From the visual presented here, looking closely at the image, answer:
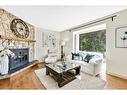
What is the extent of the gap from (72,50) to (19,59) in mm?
3015

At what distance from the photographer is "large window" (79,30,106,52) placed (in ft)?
14.9

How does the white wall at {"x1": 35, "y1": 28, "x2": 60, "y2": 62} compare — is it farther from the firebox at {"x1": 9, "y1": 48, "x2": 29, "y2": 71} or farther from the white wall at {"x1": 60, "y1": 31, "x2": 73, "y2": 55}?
the white wall at {"x1": 60, "y1": 31, "x2": 73, "y2": 55}

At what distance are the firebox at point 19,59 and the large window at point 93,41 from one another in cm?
304

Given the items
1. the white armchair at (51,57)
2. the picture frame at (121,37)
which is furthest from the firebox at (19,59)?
the picture frame at (121,37)

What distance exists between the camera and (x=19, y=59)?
161 inches

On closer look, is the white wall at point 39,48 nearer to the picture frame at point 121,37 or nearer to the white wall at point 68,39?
the white wall at point 68,39

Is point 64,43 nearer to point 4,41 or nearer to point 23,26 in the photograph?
point 23,26

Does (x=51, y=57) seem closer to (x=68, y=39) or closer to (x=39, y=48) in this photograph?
(x=39, y=48)

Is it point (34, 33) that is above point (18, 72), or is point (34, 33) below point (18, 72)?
above

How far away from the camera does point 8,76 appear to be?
294 centimetres

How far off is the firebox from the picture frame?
375cm
